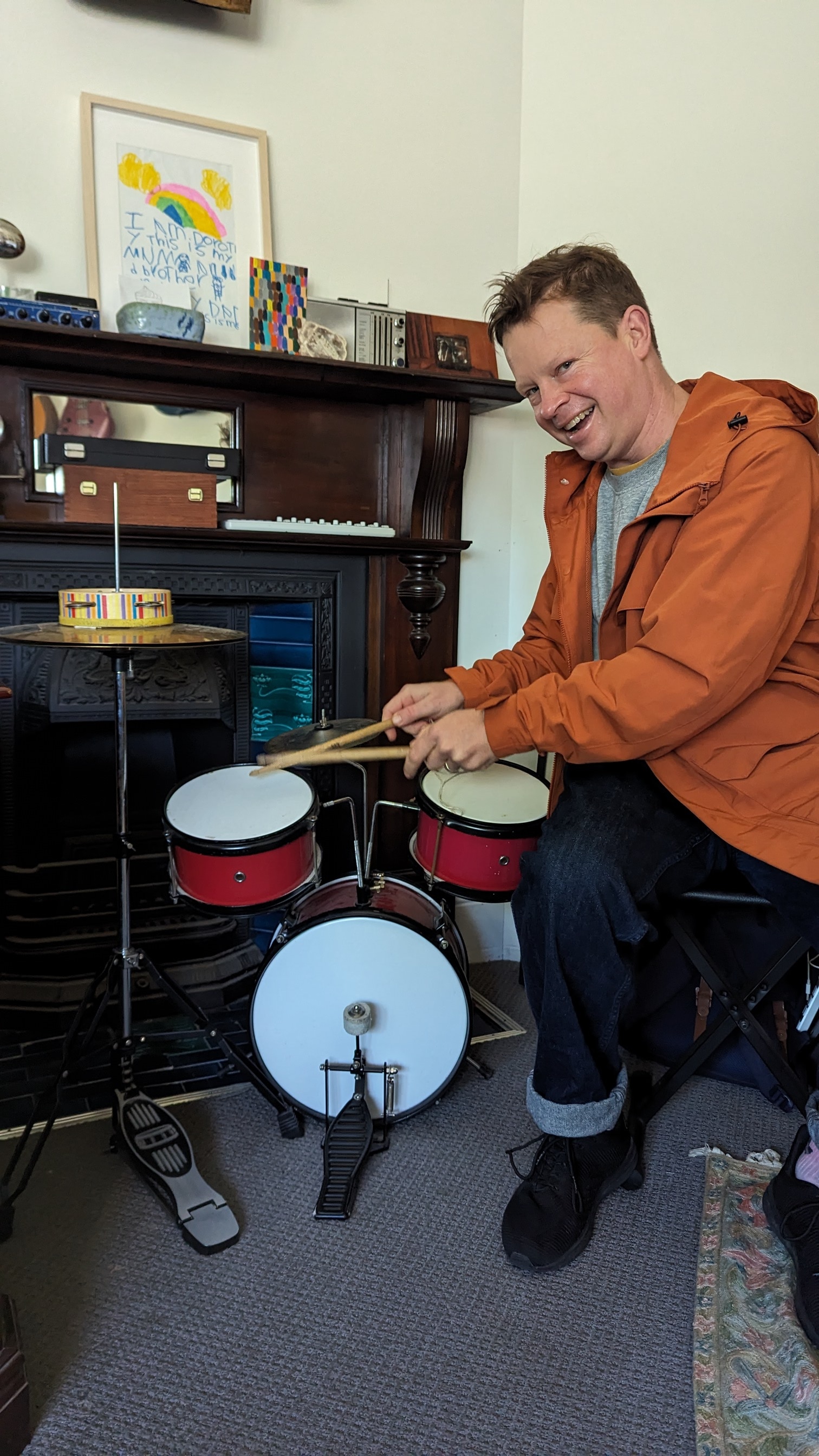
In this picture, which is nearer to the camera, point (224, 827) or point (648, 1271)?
point (648, 1271)

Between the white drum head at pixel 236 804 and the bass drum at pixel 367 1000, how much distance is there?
0.17m

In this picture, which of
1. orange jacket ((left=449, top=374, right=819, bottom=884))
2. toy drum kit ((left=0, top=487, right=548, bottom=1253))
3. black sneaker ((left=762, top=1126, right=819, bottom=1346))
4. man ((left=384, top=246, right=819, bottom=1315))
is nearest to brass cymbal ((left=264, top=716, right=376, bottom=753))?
toy drum kit ((left=0, top=487, right=548, bottom=1253))

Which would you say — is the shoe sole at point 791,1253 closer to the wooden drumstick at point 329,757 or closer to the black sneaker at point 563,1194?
the black sneaker at point 563,1194

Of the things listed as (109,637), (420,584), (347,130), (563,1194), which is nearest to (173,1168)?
(563,1194)

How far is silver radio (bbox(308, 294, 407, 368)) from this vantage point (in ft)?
6.18

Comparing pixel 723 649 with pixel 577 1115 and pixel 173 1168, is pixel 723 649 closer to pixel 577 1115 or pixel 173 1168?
pixel 577 1115

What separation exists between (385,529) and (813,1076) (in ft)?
4.44

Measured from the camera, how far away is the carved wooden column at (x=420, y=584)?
2047mm

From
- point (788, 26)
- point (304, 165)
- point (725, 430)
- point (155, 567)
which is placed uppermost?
point (788, 26)

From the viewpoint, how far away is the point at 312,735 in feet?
5.10

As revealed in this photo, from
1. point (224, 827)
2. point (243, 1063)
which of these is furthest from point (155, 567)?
point (243, 1063)

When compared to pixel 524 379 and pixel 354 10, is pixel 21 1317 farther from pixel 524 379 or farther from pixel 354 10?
pixel 354 10

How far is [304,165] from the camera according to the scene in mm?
1915

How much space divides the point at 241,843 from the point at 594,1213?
0.77m
